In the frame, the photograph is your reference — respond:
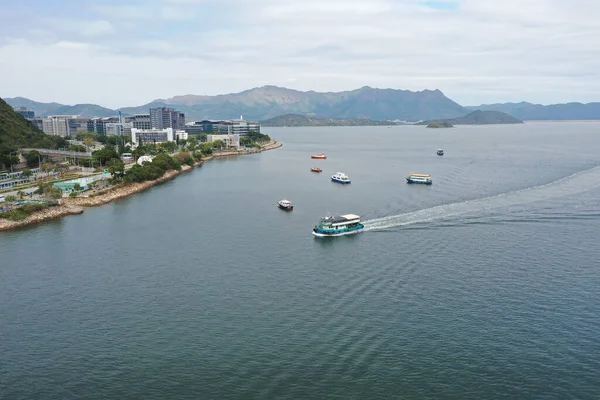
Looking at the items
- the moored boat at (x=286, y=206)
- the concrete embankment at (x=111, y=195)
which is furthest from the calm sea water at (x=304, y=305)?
the concrete embankment at (x=111, y=195)

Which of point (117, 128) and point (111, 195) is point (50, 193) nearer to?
point (111, 195)

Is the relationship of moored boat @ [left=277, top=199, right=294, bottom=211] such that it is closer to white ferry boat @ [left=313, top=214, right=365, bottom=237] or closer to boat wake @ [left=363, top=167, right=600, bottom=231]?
white ferry boat @ [left=313, top=214, right=365, bottom=237]

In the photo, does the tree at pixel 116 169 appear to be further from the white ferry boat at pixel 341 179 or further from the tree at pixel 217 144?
the tree at pixel 217 144

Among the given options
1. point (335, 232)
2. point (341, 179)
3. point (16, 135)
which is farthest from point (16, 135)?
point (335, 232)

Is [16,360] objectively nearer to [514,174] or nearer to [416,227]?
[416,227]

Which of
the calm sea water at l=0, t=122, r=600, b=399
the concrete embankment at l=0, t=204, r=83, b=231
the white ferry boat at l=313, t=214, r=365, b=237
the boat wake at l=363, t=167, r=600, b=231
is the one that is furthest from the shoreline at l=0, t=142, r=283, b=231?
the boat wake at l=363, t=167, r=600, b=231

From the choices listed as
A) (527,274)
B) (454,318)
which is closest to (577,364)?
(454,318)
